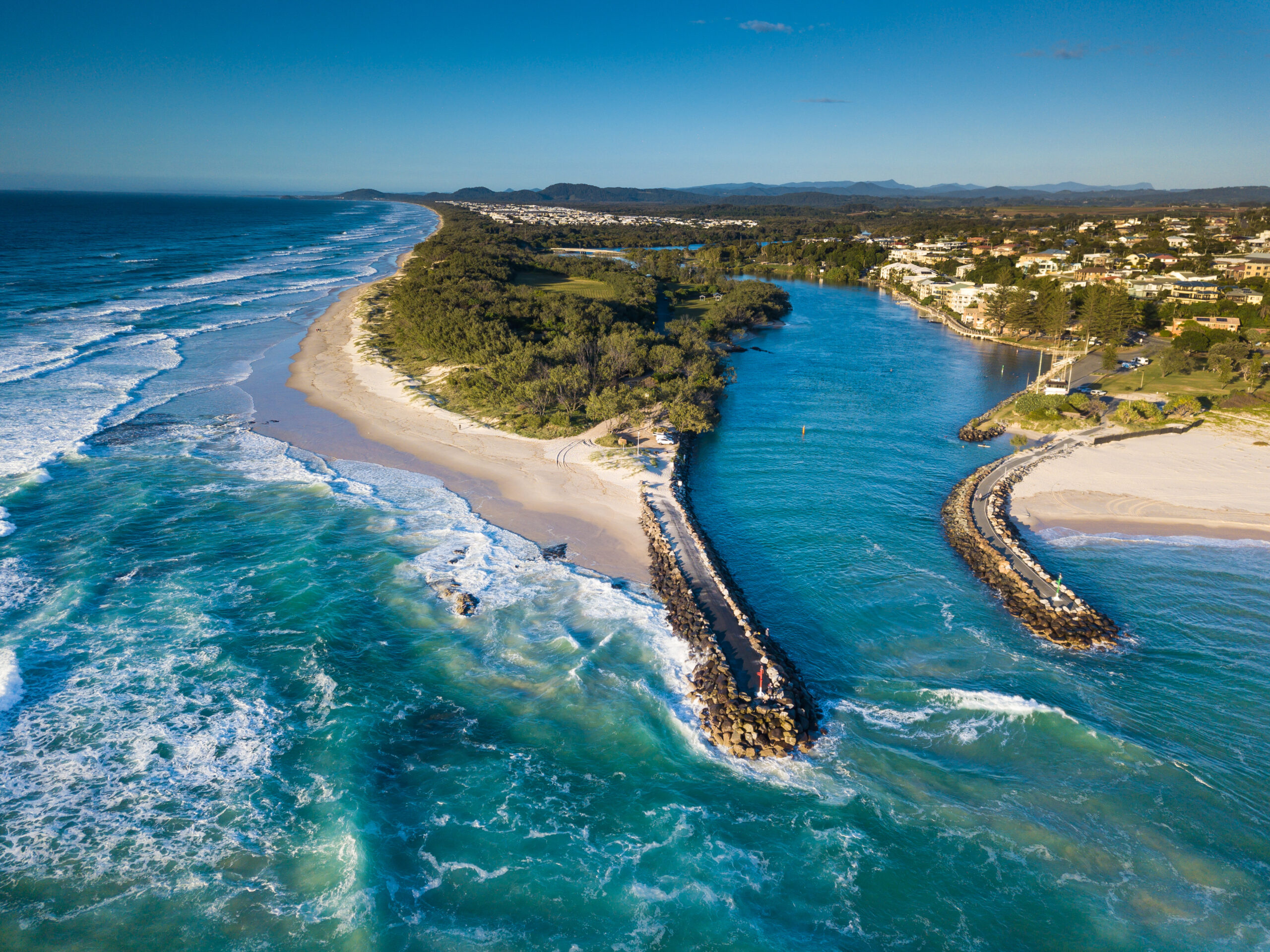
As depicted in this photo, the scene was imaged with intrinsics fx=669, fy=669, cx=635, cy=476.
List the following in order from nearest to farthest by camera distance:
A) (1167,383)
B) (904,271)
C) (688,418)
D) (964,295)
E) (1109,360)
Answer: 1. (688,418)
2. (1167,383)
3. (1109,360)
4. (964,295)
5. (904,271)

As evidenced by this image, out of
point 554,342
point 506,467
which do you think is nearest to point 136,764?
point 506,467

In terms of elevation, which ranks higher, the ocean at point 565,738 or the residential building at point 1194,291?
the residential building at point 1194,291

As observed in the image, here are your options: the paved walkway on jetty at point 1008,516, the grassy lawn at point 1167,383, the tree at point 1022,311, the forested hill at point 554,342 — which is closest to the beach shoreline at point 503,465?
the forested hill at point 554,342

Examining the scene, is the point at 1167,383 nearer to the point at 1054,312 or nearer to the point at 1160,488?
the point at 1054,312

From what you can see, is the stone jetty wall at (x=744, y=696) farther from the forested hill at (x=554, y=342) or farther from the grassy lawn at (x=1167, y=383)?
the grassy lawn at (x=1167, y=383)

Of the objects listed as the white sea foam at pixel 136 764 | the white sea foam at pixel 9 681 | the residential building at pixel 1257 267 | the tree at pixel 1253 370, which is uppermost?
the residential building at pixel 1257 267

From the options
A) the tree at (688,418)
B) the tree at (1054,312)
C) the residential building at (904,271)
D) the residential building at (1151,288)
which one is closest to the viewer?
the tree at (688,418)

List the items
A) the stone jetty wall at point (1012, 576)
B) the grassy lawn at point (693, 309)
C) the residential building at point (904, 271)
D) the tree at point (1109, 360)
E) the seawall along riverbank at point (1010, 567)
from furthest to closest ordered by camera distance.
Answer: the residential building at point (904, 271)
the grassy lawn at point (693, 309)
the tree at point (1109, 360)
the seawall along riverbank at point (1010, 567)
the stone jetty wall at point (1012, 576)

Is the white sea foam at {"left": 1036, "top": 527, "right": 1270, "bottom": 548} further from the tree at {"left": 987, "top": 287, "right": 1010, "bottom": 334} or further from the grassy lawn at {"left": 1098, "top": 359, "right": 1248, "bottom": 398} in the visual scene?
the tree at {"left": 987, "top": 287, "right": 1010, "bottom": 334}
